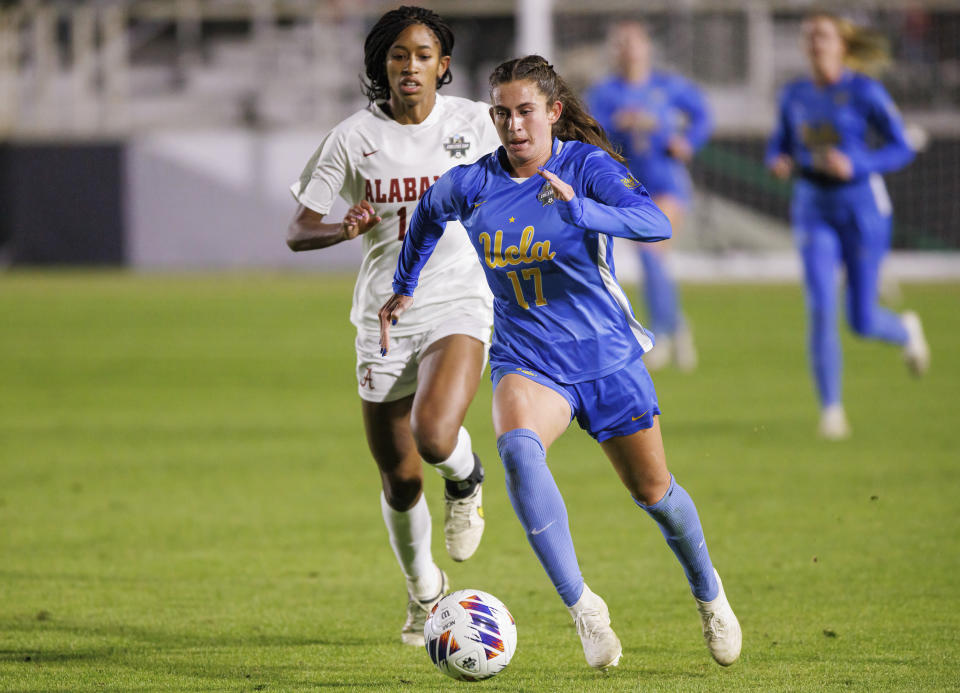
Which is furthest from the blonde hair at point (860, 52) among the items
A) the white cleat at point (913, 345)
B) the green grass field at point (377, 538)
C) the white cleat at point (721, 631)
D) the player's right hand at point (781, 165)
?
the white cleat at point (721, 631)

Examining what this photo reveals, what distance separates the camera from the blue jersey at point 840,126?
9.81 meters

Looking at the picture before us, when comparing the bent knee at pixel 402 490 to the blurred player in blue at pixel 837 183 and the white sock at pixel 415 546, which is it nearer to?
the white sock at pixel 415 546

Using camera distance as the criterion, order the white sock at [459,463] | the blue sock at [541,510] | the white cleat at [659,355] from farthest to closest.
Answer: the white cleat at [659,355]
the white sock at [459,463]
the blue sock at [541,510]

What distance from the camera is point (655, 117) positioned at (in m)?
14.3

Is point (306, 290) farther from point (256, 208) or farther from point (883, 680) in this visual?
point (883, 680)

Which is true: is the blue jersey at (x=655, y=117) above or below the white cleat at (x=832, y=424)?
above

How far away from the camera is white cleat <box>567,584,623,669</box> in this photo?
4.50 m

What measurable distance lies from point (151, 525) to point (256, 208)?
2068 cm

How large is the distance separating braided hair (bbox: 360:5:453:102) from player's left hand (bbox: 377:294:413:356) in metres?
0.93

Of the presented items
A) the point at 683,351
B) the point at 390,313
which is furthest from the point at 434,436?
the point at 683,351

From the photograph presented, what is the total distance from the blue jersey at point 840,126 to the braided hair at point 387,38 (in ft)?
15.6

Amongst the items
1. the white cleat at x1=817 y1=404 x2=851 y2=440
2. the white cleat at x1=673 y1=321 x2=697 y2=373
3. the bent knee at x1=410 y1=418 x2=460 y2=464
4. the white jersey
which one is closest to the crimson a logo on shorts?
the white jersey

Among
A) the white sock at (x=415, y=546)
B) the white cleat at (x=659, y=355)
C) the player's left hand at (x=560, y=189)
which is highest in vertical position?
the player's left hand at (x=560, y=189)

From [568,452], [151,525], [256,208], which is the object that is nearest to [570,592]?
[151,525]
